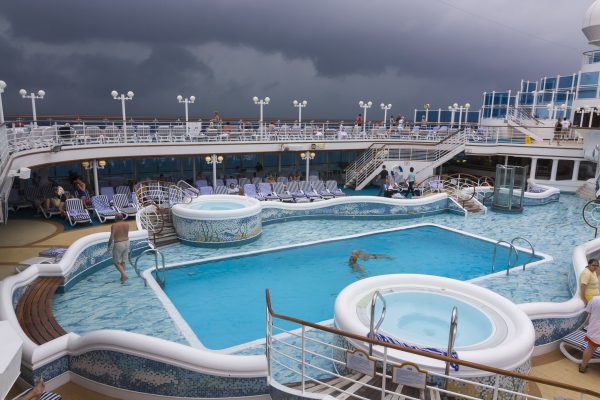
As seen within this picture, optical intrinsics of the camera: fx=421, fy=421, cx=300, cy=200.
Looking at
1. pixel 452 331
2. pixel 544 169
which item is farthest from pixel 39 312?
pixel 544 169

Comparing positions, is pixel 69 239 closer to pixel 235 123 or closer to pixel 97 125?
pixel 97 125

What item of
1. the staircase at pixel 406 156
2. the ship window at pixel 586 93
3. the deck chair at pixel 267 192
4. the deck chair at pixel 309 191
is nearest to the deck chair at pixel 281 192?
the deck chair at pixel 267 192

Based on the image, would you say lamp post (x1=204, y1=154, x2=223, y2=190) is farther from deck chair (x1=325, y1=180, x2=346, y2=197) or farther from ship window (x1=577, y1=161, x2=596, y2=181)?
ship window (x1=577, y1=161, x2=596, y2=181)

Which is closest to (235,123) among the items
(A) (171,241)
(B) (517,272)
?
(A) (171,241)

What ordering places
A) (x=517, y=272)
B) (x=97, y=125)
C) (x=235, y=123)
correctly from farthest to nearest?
(x=235, y=123) → (x=97, y=125) → (x=517, y=272)

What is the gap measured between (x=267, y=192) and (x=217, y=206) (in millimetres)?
4302

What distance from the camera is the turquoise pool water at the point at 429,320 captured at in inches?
204

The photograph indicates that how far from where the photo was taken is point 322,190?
1827cm

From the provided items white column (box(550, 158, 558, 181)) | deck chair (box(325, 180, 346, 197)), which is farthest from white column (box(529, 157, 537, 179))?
deck chair (box(325, 180, 346, 197))

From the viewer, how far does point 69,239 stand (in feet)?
37.9

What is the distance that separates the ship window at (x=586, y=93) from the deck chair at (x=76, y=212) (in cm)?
2847

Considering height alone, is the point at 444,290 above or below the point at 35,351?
above

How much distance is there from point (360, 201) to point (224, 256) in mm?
6106

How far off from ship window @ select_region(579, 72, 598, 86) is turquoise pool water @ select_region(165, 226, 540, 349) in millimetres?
19448
